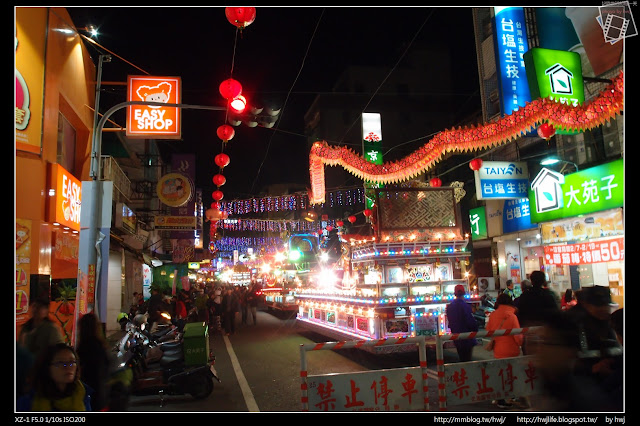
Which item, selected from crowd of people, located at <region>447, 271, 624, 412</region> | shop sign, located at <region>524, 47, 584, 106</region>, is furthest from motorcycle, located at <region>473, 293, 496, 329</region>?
crowd of people, located at <region>447, 271, 624, 412</region>

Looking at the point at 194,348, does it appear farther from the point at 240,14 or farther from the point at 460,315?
the point at 240,14

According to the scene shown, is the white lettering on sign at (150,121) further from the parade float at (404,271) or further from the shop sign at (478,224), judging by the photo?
the shop sign at (478,224)

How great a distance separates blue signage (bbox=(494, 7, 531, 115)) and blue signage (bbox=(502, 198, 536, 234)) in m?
5.66

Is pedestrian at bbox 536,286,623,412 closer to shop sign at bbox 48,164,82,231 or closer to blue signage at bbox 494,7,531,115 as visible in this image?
shop sign at bbox 48,164,82,231

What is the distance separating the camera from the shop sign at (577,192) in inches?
466

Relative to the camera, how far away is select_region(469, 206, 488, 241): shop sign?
22133 millimetres

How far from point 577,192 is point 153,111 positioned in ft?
41.7

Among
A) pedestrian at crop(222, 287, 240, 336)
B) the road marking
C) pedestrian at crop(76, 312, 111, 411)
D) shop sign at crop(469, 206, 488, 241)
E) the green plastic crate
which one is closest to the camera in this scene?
pedestrian at crop(76, 312, 111, 411)

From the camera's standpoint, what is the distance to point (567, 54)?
1159 cm

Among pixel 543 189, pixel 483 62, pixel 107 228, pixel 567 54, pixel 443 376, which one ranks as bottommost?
pixel 443 376

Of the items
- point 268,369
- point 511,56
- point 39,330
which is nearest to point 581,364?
point 39,330

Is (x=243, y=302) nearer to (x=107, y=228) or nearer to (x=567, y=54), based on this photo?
(x=107, y=228)
